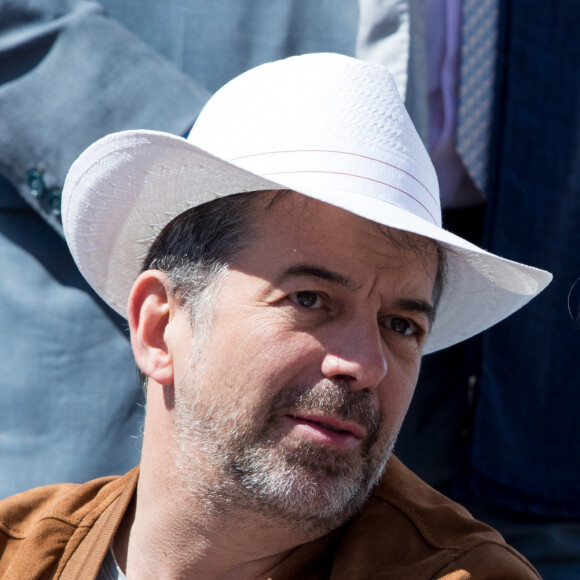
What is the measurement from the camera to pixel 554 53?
249cm

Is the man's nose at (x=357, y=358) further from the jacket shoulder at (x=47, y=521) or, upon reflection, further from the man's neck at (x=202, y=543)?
the jacket shoulder at (x=47, y=521)

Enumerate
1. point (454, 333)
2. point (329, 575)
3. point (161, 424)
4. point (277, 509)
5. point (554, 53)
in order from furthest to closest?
point (554, 53) < point (454, 333) < point (161, 424) < point (329, 575) < point (277, 509)

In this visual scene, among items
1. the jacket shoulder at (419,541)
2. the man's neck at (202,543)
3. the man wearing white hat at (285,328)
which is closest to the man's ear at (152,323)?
the man wearing white hat at (285,328)

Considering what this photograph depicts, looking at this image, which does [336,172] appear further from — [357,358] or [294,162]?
[357,358]

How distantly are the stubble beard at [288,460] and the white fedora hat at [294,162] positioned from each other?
0.37 m

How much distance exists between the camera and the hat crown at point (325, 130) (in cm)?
171

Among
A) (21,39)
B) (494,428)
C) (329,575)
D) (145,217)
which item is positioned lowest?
(494,428)

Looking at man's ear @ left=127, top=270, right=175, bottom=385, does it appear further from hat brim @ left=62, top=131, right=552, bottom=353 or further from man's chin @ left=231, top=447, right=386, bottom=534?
man's chin @ left=231, top=447, right=386, bottom=534

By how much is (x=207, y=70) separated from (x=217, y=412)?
49.4 inches

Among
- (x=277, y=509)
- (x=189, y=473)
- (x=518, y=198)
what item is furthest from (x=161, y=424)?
(x=518, y=198)

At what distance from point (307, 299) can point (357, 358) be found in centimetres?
16

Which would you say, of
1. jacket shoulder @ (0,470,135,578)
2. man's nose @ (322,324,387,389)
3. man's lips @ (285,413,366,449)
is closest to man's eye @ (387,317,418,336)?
man's nose @ (322,324,387,389)

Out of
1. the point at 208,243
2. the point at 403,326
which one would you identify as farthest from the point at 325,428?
the point at 208,243

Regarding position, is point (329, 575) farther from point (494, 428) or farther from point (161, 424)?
point (494, 428)
